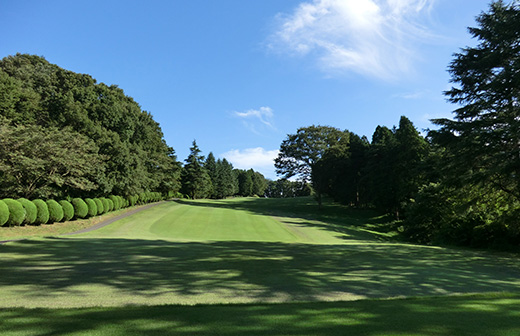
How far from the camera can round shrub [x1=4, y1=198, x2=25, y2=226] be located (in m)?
17.6

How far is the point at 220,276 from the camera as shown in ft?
23.3

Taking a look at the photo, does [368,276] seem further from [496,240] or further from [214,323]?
[496,240]

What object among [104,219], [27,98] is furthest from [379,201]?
[27,98]

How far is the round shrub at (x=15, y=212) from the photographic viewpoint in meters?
17.6

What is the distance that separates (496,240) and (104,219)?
30.7 metres

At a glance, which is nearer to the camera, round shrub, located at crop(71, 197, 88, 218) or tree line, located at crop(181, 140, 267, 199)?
round shrub, located at crop(71, 197, 88, 218)

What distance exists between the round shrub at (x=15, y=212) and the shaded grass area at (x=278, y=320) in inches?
698

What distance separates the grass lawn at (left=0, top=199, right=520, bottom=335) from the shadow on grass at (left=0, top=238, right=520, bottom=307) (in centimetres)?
3

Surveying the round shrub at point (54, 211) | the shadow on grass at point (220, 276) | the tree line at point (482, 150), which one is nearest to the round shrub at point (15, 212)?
the round shrub at point (54, 211)

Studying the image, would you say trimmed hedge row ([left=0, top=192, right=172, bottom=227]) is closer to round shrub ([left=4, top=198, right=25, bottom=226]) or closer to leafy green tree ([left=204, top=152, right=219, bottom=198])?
round shrub ([left=4, top=198, right=25, bottom=226])

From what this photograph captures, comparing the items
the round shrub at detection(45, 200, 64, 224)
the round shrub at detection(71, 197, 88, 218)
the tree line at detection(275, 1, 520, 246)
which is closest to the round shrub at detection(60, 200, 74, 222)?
the round shrub at detection(45, 200, 64, 224)

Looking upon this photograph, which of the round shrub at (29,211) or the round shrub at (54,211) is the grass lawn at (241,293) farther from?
the round shrub at (54,211)

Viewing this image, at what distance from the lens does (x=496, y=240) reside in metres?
16.8

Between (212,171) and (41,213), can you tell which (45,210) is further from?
(212,171)
